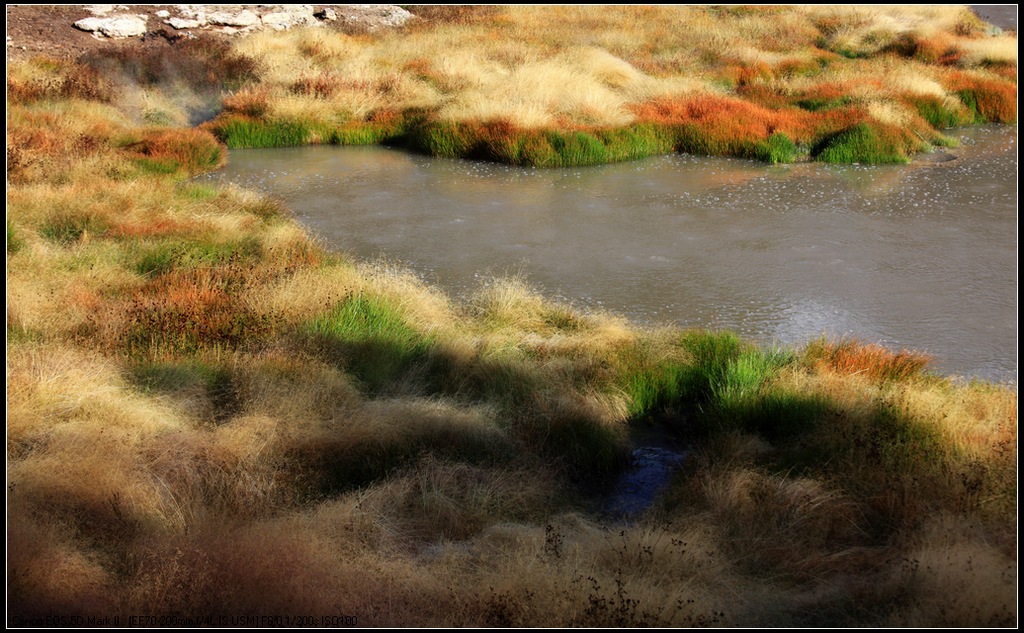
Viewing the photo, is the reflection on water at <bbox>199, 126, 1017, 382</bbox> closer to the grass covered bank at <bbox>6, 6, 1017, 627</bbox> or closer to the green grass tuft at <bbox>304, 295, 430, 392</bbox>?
the grass covered bank at <bbox>6, 6, 1017, 627</bbox>

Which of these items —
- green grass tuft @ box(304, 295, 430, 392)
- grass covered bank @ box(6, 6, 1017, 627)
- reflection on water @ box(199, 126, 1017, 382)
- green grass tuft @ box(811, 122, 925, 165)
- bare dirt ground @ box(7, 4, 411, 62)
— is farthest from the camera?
bare dirt ground @ box(7, 4, 411, 62)

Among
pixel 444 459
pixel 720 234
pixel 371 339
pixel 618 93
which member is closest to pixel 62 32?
pixel 618 93

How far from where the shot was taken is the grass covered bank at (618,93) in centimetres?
1564

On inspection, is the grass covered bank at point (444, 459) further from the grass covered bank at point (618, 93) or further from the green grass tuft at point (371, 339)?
the grass covered bank at point (618, 93)

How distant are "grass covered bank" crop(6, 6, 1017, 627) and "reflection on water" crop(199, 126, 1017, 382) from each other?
921 millimetres

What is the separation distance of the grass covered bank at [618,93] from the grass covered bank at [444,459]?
7.31 meters

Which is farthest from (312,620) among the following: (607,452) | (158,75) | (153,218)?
(158,75)

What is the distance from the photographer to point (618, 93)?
1869cm

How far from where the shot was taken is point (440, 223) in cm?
1190

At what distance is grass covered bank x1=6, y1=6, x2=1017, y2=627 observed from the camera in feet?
12.7

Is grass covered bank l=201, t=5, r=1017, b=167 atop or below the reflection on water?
atop

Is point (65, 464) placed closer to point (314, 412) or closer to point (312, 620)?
point (314, 412)

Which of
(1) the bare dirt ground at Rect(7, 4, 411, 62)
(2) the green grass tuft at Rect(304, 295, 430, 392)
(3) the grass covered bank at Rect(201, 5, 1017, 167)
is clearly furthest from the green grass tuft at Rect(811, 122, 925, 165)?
(1) the bare dirt ground at Rect(7, 4, 411, 62)

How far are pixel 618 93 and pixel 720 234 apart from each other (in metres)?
8.17
